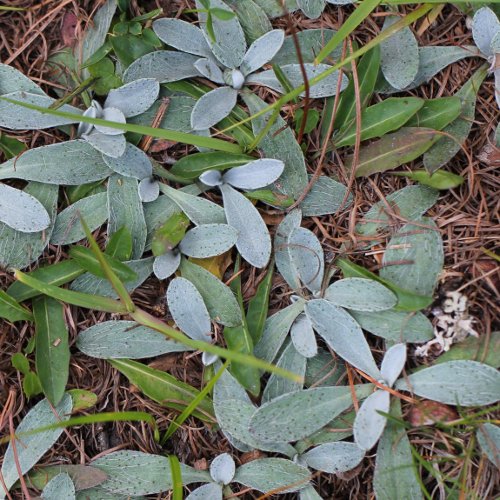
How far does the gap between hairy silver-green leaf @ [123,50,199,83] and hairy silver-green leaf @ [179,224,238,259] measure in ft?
1.28

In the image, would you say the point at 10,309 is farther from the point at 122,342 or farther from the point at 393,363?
the point at 393,363

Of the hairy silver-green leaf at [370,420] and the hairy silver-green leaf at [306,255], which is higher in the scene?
the hairy silver-green leaf at [306,255]

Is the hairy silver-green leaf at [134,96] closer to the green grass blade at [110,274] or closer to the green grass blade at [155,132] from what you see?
the green grass blade at [155,132]

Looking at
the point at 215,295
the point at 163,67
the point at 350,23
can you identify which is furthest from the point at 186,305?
the point at 350,23

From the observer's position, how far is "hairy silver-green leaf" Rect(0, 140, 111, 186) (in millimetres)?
1495

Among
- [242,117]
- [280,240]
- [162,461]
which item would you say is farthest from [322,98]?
[162,461]

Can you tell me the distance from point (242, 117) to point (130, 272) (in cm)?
49

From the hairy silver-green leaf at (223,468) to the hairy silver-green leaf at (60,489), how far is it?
34 cm

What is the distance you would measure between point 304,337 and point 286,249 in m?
0.22

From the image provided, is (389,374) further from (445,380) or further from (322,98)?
(322,98)

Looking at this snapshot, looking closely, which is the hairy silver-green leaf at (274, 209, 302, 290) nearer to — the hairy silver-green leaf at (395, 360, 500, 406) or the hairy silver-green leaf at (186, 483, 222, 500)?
the hairy silver-green leaf at (395, 360, 500, 406)

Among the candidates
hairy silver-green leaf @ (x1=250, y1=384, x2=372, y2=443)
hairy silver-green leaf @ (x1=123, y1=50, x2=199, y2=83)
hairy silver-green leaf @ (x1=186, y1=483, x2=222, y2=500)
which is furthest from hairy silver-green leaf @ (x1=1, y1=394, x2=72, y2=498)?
hairy silver-green leaf @ (x1=123, y1=50, x2=199, y2=83)

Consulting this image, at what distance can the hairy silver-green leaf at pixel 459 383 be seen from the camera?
1.42 metres

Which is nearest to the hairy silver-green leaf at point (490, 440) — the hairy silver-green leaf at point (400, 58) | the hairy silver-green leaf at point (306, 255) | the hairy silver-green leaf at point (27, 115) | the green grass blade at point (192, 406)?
the hairy silver-green leaf at point (306, 255)
